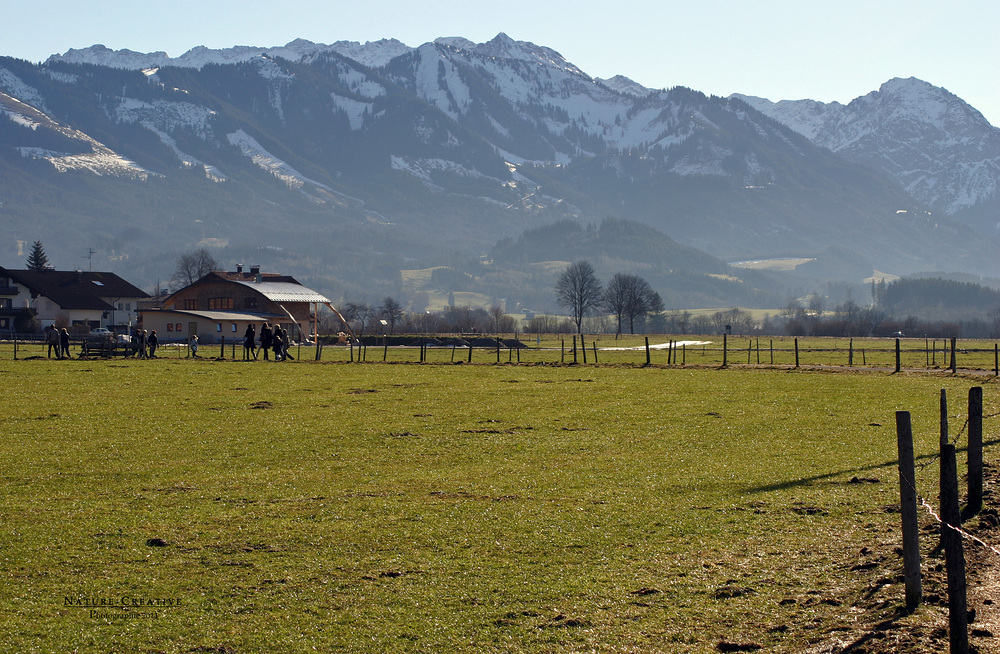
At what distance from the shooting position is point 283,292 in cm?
11012

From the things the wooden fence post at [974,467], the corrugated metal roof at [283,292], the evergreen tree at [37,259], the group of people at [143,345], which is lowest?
the wooden fence post at [974,467]

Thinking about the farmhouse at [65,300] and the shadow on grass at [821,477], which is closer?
the shadow on grass at [821,477]

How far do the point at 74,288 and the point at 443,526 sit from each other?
126 meters

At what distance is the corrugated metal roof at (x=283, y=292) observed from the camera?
106500 millimetres

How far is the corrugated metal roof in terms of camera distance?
106500mm

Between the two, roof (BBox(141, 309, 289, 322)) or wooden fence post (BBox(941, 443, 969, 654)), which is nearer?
wooden fence post (BBox(941, 443, 969, 654))

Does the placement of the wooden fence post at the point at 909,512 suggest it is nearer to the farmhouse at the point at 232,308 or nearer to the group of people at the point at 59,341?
the group of people at the point at 59,341

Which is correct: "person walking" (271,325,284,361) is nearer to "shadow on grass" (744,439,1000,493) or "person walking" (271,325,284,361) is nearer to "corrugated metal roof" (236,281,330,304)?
"shadow on grass" (744,439,1000,493)

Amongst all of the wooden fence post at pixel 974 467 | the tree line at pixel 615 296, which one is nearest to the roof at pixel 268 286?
the tree line at pixel 615 296

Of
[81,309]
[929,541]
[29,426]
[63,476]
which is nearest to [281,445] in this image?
[63,476]

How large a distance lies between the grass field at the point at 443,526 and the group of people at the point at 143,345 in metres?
31.8

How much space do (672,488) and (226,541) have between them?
6885 mm

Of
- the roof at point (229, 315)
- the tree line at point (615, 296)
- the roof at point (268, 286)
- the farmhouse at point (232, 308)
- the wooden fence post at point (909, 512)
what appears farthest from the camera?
the tree line at point (615, 296)

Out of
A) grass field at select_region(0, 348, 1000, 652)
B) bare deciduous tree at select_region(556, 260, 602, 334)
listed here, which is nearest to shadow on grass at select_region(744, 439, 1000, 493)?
grass field at select_region(0, 348, 1000, 652)
